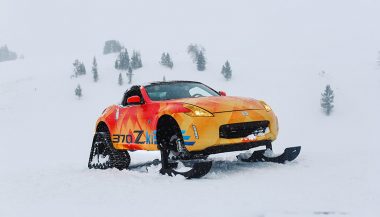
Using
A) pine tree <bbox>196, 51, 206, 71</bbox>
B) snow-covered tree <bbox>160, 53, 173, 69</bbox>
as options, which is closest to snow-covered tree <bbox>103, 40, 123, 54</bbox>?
snow-covered tree <bbox>160, 53, 173, 69</bbox>

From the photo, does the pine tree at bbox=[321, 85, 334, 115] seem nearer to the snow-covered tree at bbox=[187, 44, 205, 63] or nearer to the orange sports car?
the snow-covered tree at bbox=[187, 44, 205, 63]

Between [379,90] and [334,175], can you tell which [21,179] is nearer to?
[334,175]

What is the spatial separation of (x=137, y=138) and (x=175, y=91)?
3.52 ft

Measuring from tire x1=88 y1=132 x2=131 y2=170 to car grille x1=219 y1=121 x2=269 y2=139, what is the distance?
8.99ft

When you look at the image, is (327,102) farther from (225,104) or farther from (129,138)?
(225,104)

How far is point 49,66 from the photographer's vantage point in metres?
99.9

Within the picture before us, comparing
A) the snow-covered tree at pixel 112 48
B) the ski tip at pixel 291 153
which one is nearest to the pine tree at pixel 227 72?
the snow-covered tree at pixel 112 48

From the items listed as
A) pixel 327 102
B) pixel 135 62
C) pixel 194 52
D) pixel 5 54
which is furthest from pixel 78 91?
pixel 5 54

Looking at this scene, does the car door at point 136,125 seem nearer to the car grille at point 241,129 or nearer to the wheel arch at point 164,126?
the wheel arch at point 164,126

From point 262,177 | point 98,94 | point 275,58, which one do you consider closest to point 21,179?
point 262,177

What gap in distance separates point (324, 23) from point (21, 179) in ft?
522

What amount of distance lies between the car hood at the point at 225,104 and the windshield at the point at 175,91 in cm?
93

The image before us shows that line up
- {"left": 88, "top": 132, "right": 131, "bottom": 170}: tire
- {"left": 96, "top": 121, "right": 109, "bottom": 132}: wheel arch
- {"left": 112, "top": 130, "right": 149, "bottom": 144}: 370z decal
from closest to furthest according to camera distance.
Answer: {"left": 112, "top": 130, "right": 149, "bottom": 144}: 370z decal < {"left": 88, "top": 132, "right": 131, "bottom": 170}: tire < {"left": 96, "top": 121, "right": 109, "bottom": 132}: wheel arch

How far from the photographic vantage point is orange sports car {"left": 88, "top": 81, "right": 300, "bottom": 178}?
245 inches
